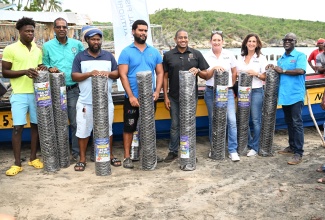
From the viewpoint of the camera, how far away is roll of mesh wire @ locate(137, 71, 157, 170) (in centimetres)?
470

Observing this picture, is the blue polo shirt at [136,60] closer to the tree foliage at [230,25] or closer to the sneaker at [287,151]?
the sneaker at [287,151]

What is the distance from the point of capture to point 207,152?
19.1 feet

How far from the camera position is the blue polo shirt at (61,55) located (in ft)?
Answer: 16.3

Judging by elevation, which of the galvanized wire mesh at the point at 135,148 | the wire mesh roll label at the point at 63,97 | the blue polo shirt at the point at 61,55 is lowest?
the galvanized wire mesh at the point at 135,148

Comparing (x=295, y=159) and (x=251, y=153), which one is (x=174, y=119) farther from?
(x=295, y=159)

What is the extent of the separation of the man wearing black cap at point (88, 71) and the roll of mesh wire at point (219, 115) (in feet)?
4.49

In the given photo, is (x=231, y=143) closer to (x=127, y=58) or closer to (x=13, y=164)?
(x=127, y=58)

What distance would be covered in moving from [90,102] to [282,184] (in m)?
2.54

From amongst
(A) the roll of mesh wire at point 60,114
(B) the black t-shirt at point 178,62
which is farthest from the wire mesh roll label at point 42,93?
(B) the black t-shirt at point 178,62

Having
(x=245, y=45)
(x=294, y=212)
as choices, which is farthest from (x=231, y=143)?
(x=294, y=212)

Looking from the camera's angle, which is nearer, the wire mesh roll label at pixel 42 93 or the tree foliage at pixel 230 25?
the wire mesh roll label at pixel 42 93

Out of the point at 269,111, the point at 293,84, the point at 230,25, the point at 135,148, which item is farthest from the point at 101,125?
the point at 230,25

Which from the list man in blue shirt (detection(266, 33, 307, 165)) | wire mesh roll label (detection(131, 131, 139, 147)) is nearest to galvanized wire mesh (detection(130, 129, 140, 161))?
wire mesh roll label (detection(131, 131, 139, 147))

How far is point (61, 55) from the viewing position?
5016mm
